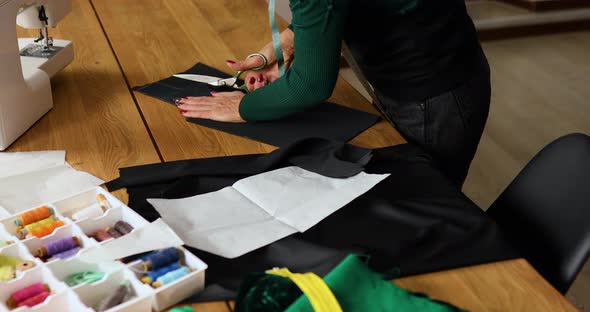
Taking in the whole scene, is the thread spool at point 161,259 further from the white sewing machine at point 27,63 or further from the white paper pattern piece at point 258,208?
the white sewing machine at point 27,63

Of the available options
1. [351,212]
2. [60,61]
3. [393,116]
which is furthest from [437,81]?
[60,61]

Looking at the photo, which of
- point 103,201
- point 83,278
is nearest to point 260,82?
point 103,201

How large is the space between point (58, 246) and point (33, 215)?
10 centimetres

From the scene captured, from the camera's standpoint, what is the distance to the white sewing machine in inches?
69.2

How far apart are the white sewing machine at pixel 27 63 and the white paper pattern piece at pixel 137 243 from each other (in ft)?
2.14

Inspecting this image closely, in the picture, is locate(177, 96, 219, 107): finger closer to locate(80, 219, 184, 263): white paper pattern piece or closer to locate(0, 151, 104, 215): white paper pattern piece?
locate(0, 151, 104, 215): white paper pattern piece

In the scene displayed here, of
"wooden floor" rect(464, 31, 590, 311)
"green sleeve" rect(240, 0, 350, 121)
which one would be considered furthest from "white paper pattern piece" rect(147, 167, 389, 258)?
"wooden floor" rect(464, 31, 590, 311)

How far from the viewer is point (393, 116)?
2.05 metres

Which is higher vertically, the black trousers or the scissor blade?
the scissor blade

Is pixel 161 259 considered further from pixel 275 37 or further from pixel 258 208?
pixel 275 37

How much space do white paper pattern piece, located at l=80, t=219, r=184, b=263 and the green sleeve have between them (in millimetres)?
577

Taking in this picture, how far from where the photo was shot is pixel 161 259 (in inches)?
48.4

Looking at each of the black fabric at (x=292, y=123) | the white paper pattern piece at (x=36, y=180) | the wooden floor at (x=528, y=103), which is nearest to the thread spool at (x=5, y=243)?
the white paper pattern piece at (x=36, y=180)

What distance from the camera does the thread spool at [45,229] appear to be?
4.19 ft
